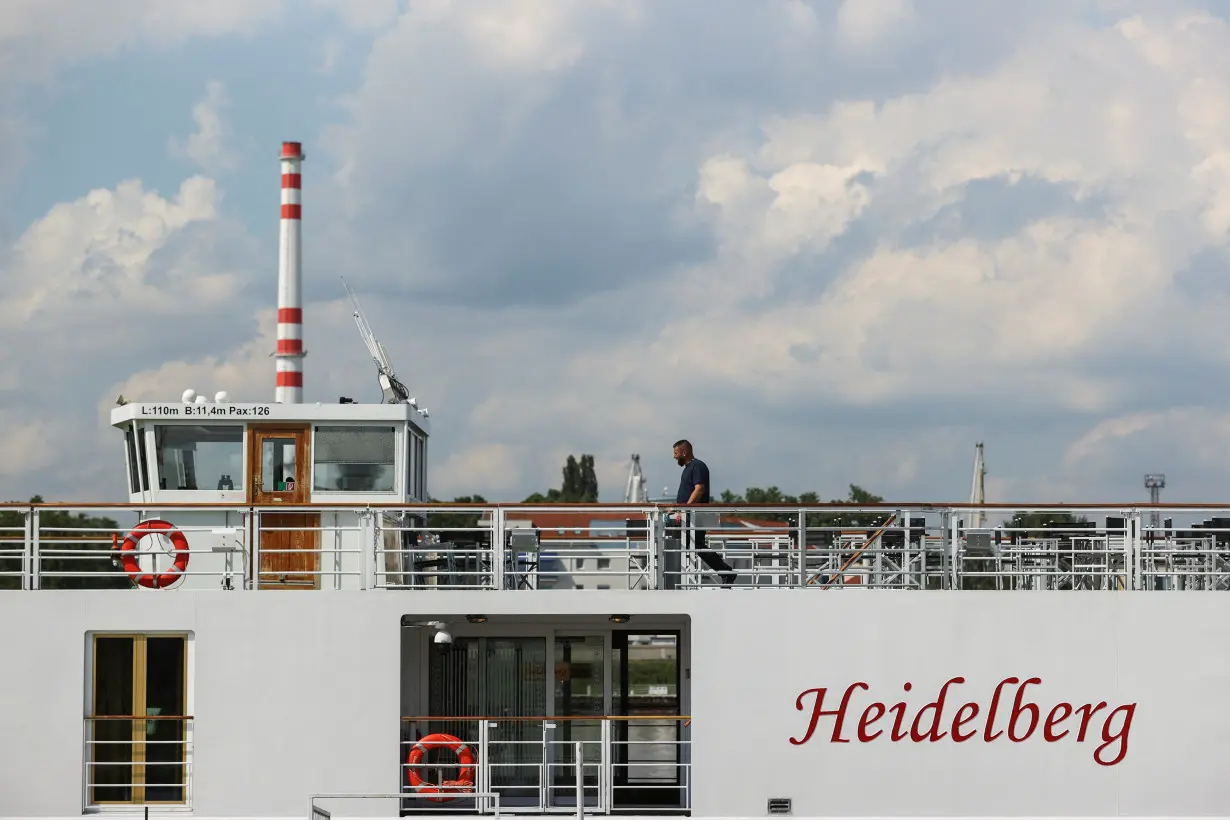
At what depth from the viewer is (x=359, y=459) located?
16.1m

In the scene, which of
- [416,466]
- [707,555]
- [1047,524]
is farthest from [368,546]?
[1047,524]

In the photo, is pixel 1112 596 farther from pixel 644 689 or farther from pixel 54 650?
pixel 54 650

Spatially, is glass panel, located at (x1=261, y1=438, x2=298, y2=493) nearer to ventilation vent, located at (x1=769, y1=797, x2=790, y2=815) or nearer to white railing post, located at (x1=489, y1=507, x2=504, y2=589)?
white railing post, located at (x1=489, y1=507, x2=504, y2=589)

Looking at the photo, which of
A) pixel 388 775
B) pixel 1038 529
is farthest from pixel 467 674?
pixel 1038 529

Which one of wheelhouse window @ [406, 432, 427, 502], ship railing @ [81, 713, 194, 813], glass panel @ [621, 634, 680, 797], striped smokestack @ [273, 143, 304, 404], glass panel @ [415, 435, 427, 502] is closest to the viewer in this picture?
ship railing @ [81, 713, 194, 813]

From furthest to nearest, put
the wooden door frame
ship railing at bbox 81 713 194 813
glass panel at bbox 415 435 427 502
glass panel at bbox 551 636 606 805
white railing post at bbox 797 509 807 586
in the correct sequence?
glass panel at bbox 415 435 427 502, the wooden door frame, glass panel at bbox 551 636 606 805, ship railing at bbox 81 713 194 813, white railing post at bbox 797 509 807 586

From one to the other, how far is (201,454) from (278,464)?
86 centimetres

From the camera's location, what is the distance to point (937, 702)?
13797 millimetres

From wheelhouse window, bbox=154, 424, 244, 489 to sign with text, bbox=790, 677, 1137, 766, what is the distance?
668 centimetres

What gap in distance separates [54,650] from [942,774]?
28.0ft

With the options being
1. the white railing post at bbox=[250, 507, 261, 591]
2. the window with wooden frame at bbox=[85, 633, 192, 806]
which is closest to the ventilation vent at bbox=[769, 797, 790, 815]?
the white railing post at bbox=[250, 507, 261, 591]

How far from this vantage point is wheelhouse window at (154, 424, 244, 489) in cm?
1598

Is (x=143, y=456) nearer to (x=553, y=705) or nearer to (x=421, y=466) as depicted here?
(x=421, y=466)

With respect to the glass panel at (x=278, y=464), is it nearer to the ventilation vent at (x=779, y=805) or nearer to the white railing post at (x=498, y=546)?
the white railing post at (x=498, y=546)
